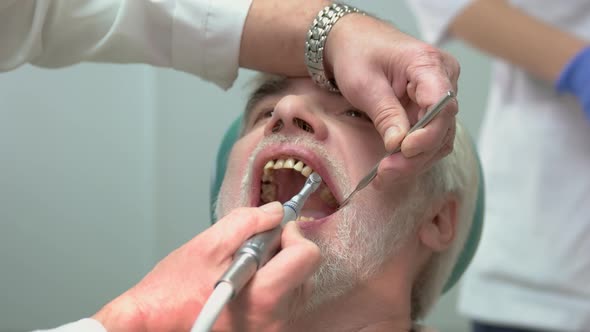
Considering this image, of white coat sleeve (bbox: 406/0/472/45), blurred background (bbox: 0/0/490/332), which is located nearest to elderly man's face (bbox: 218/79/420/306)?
blurred background (bbox: 0/0/490/332)

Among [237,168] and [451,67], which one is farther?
[237,168]

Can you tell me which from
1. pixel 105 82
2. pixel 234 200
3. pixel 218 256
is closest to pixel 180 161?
pixel 105 82

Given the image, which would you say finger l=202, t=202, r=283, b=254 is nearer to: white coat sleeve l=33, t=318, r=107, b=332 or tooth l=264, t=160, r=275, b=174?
white coat sleeve l=33, t=318, r=107, b=332

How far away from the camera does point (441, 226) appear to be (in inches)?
51.5

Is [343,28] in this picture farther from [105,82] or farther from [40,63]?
[105,82]

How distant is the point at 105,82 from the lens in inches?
80.2

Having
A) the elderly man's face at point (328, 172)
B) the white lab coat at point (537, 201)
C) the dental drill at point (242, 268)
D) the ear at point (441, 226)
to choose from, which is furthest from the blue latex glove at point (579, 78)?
the dental drill at point (242, 268)

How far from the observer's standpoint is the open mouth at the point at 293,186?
3.90 feet

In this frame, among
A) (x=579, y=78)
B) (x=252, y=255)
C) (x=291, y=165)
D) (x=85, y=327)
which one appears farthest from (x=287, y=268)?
(x=579, y=78)

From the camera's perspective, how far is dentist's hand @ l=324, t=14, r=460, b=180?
1011 millimetres

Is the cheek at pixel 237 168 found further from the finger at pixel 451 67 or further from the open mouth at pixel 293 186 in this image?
the finger at pixel 451 67

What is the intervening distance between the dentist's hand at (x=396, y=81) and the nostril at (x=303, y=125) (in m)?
0.07

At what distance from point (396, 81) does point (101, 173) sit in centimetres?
112

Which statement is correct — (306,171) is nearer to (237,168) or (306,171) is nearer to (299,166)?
(299,166)
